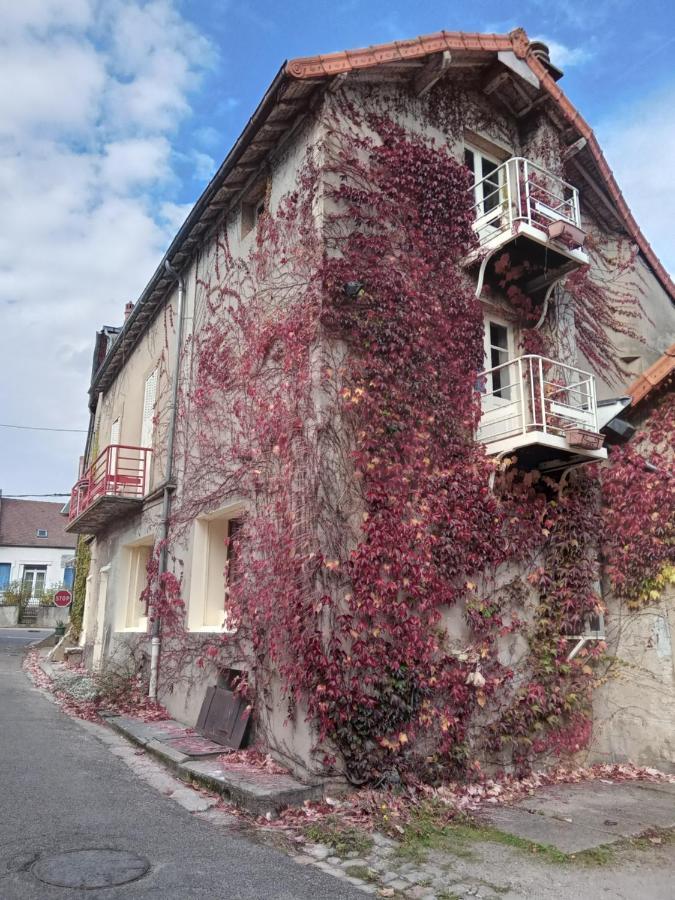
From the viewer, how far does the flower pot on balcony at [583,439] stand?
786cm

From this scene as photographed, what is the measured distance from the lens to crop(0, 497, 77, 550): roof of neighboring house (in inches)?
1734

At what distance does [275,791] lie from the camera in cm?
596

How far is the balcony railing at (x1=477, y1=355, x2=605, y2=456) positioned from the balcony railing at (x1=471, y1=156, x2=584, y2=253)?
1698 millimetres

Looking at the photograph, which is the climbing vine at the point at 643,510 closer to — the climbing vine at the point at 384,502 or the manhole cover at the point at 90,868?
the climbing vine at the point at 384,502

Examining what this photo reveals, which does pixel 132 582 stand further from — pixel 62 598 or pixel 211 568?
pixel 62 598

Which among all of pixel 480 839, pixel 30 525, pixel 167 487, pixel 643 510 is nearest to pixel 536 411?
pixel 643 510

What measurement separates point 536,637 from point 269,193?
22.5 ft

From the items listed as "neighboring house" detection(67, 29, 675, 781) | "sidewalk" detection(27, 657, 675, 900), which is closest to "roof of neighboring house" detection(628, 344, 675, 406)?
"neighboring house" detection(67, 29, 675, 781)

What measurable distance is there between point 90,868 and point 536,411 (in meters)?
6.73

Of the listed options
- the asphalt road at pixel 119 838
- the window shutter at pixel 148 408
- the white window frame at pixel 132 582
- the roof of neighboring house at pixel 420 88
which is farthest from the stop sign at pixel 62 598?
the asphalt road at pixel 119 838

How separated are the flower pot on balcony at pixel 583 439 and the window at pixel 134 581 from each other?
8497 mm

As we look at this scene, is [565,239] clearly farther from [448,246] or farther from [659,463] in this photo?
[659,463]

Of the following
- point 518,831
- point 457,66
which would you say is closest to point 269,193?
point 457,66

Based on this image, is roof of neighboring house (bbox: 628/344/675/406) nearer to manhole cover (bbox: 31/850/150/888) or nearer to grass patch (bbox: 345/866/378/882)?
grass patch (bbox: 345/866/378/882)
